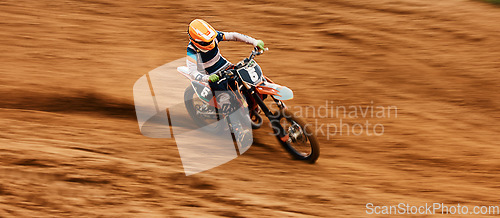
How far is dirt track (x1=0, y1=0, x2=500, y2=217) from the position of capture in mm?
4422

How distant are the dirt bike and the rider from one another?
0.16 m

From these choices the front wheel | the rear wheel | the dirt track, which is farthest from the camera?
the rear wheel

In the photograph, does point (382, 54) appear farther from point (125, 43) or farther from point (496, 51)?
point (125, 43)

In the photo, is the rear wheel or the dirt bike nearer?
the dirt bike

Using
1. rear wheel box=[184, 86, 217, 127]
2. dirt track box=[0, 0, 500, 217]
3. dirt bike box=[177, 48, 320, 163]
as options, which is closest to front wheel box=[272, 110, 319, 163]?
dirt bike box=[177, 48, 320, 163]

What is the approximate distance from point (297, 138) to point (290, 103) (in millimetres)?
1962

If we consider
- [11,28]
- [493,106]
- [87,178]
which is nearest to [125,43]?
[11,28]

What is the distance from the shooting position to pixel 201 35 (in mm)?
5480

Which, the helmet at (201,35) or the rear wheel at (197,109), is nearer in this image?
the helmet at (201,35)

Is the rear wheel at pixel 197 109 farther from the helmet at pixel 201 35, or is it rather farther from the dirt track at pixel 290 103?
the helmet at pixel 201 35

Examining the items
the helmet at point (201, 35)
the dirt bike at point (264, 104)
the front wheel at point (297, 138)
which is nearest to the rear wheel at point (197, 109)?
the dirt bike at point (264, 104)

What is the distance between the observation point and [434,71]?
797 cm

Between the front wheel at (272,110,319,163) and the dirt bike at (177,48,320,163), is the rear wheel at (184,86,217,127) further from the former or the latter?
the front wheel at (272,110,319,163)

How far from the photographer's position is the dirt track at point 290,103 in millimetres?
4422
